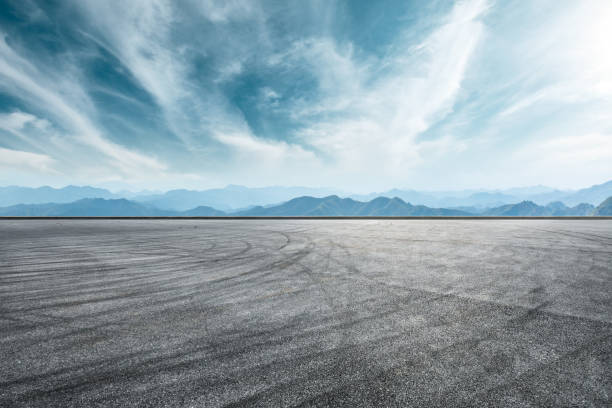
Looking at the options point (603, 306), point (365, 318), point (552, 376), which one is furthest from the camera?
point (603, 306)

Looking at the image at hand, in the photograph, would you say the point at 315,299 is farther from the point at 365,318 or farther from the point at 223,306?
the point at 223,306

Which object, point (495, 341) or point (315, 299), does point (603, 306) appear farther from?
point (315, 299)

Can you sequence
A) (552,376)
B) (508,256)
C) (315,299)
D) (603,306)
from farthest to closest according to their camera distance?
(508,256) → (315,299) → (603,306) → (552,376)

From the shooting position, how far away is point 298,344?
130 inches

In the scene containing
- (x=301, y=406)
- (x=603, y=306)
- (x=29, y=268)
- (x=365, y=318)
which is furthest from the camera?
(x=29, y=268)

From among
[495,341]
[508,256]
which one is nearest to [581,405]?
[495,341]

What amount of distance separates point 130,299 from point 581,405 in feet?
20.3

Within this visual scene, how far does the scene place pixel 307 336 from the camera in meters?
3.50

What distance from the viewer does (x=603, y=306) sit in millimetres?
4449

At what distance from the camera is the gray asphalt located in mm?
2459

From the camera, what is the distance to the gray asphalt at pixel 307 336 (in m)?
2.46

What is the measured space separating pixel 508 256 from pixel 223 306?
8818 mm

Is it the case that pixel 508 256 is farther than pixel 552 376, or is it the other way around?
pixel 508 256

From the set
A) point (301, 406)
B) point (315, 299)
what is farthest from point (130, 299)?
point (301, 406)
